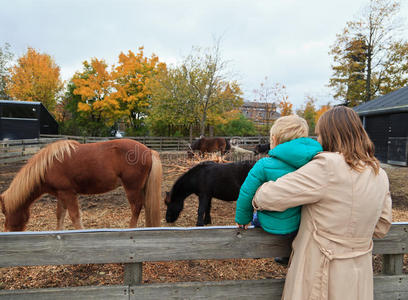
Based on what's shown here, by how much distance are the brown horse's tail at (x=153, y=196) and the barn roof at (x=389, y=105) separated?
14395 millimetres

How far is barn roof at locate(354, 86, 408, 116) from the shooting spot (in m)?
13.4

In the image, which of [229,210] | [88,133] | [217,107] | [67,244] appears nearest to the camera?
[67,244]

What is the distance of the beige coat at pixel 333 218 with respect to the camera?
1.37 m

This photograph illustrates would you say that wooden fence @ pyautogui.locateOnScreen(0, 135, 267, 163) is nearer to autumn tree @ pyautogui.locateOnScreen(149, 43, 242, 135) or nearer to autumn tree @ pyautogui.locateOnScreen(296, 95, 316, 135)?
autumn tree @ pyautogui.locateOnScreen(149, 43, 242, 135)

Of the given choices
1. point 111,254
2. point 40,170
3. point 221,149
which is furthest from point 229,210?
point 221,149

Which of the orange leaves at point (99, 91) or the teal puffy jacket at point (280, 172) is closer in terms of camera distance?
the teal puffy jacket at point (280, 172)

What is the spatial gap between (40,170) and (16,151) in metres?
11.7

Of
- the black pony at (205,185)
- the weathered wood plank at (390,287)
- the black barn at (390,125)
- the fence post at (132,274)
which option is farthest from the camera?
the black barn at (390,125)

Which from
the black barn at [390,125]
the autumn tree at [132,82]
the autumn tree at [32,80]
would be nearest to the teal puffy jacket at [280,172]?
the black barn at [390,125]

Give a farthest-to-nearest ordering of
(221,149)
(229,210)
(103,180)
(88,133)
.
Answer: (88,133) → (221,149) → (229,210) → (103,180)

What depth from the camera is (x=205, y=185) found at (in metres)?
4.29

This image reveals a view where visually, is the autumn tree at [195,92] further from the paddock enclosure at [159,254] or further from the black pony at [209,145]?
the paddock enclosure at [159,254]

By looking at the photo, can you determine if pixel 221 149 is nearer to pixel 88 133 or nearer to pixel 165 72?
pixel 165 72

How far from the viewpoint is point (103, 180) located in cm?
380
